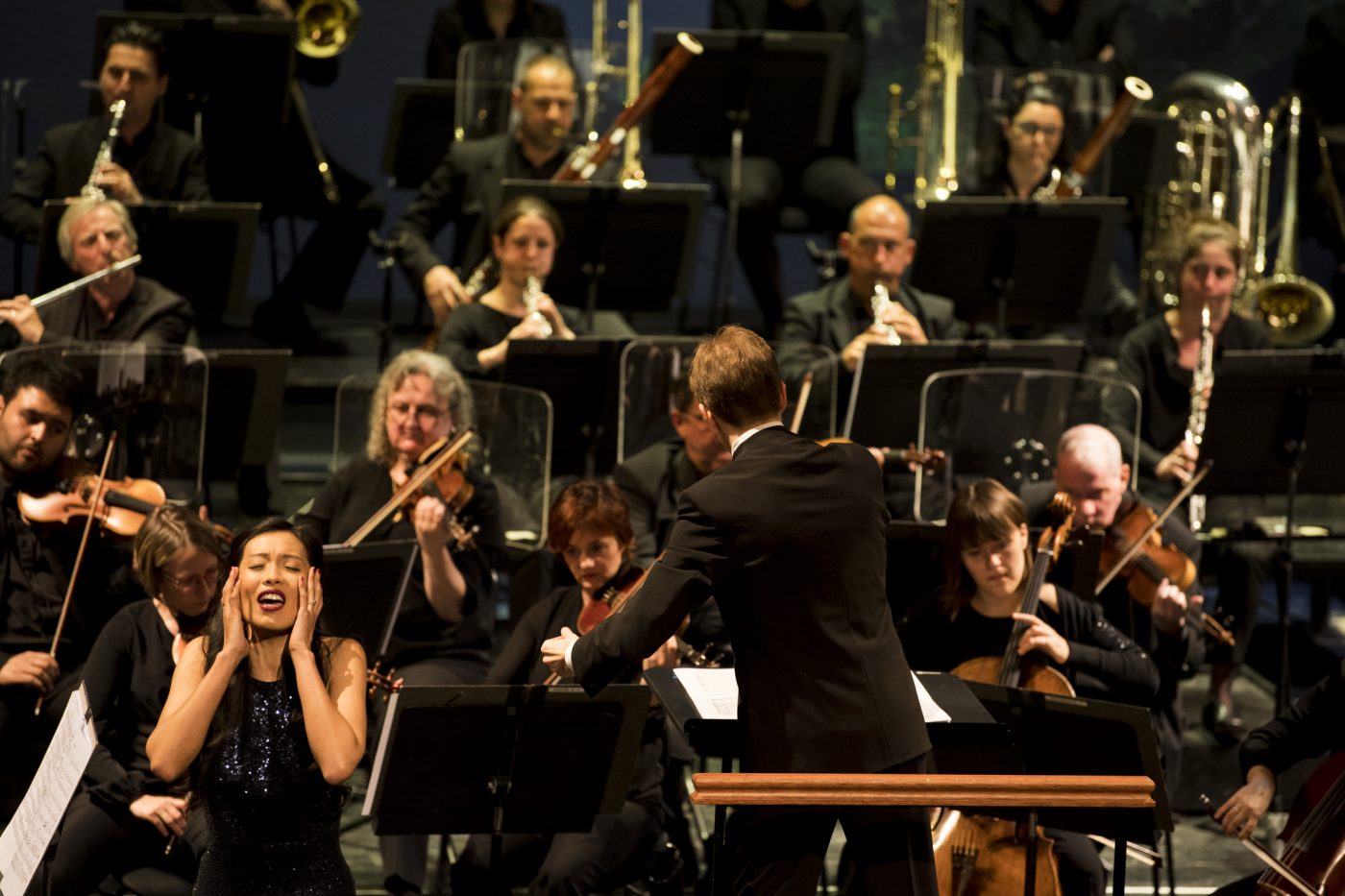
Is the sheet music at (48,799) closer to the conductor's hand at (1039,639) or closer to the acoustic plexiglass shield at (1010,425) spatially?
the conductor's hand at (1039,639)

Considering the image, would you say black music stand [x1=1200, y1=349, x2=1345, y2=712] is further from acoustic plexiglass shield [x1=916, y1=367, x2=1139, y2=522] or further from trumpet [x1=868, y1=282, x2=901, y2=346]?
trumpet [x1=868, y1=282, x2=901, y2=346]

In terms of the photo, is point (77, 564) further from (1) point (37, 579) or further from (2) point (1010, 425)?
(2) point (1010, 425)

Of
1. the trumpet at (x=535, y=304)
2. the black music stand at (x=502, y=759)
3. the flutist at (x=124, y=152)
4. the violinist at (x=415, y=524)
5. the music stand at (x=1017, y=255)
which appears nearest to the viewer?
the black music stand at (x=502, y=759)

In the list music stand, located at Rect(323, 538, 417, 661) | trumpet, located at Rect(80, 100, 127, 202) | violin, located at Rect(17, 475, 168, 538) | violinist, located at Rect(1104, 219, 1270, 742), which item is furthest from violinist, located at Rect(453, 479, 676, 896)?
trumpet, located at Rect(80, 100, 127, 202)

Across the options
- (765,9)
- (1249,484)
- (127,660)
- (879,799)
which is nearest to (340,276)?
(765,9)

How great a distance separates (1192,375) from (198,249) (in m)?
3.00

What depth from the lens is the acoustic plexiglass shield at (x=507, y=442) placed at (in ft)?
16.2

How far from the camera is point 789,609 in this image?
2951 millimetres

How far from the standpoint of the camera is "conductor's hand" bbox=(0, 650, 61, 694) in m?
4.22

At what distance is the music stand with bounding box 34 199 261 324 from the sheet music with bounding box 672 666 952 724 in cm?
268

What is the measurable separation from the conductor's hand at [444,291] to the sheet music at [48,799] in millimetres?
2962

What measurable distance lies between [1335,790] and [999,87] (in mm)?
3553

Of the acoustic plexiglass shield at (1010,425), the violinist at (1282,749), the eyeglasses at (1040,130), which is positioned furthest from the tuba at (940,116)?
the violinist at (1282,749)

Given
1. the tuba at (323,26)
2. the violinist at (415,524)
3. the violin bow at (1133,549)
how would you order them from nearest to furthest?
1. the violin bow at (1133,549)
2. the violinist at (415,524)
3. the tuba at (323,26)
